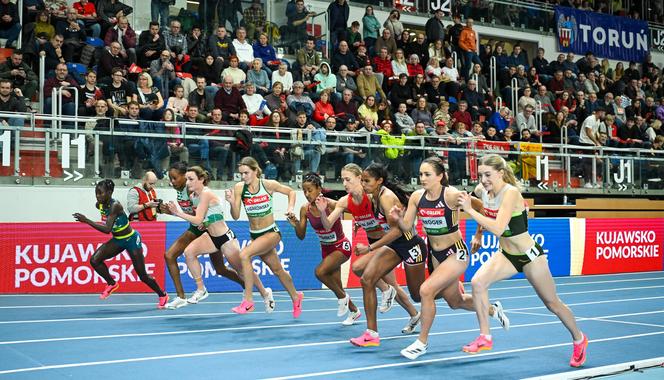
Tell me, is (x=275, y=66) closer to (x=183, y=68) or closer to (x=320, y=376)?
(x=183, y=68)

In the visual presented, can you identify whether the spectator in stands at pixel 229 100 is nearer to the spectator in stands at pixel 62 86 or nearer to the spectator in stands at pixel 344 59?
the spectator in stands at pixel 62 86

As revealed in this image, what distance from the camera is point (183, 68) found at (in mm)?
19125

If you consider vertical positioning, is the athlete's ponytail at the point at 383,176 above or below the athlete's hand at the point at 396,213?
above

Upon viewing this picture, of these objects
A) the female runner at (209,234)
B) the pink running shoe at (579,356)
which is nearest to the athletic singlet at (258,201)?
the female runner at (209,234)

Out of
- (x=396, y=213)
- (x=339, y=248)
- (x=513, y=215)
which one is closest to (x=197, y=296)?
(x=339, y=248)

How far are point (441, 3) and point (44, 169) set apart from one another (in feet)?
54.7

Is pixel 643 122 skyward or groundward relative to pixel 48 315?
skyward

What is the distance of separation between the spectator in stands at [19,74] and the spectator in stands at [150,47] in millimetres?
2457

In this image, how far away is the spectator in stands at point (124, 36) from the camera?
718 inches

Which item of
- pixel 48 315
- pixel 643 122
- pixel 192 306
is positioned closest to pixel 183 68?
pixel 192 306

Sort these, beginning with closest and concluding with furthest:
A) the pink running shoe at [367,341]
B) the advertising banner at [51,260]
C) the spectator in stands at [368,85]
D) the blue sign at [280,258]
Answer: the pink running shoe at [367,341] → the advertising banner at [51,260] → the blue sign at [280,258] → the spectator in stands at [368,85]

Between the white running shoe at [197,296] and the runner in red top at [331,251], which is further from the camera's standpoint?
the white running shoe at [197,296]

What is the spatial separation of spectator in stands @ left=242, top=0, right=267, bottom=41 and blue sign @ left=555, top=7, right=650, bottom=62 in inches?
541

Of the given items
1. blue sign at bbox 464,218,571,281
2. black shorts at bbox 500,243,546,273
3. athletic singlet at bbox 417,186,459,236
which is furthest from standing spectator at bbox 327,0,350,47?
black shorts at bbox 500,243,546,273
